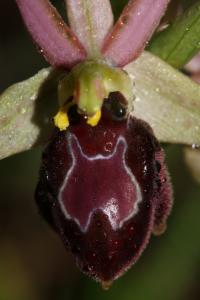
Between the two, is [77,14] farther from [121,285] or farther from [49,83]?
[121,285]

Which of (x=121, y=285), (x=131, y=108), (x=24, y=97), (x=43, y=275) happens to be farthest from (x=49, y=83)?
(x=43, y=275)

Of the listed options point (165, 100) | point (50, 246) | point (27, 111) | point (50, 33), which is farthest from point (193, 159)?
point (50, 246)

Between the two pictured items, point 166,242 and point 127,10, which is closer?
point 127,10

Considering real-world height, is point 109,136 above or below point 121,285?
above

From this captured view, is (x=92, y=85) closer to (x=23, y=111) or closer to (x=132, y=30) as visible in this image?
(x=132, y=30)

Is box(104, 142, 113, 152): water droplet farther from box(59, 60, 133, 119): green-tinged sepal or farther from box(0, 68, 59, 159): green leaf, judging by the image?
box(0, 68, 59, 159): green leaf
